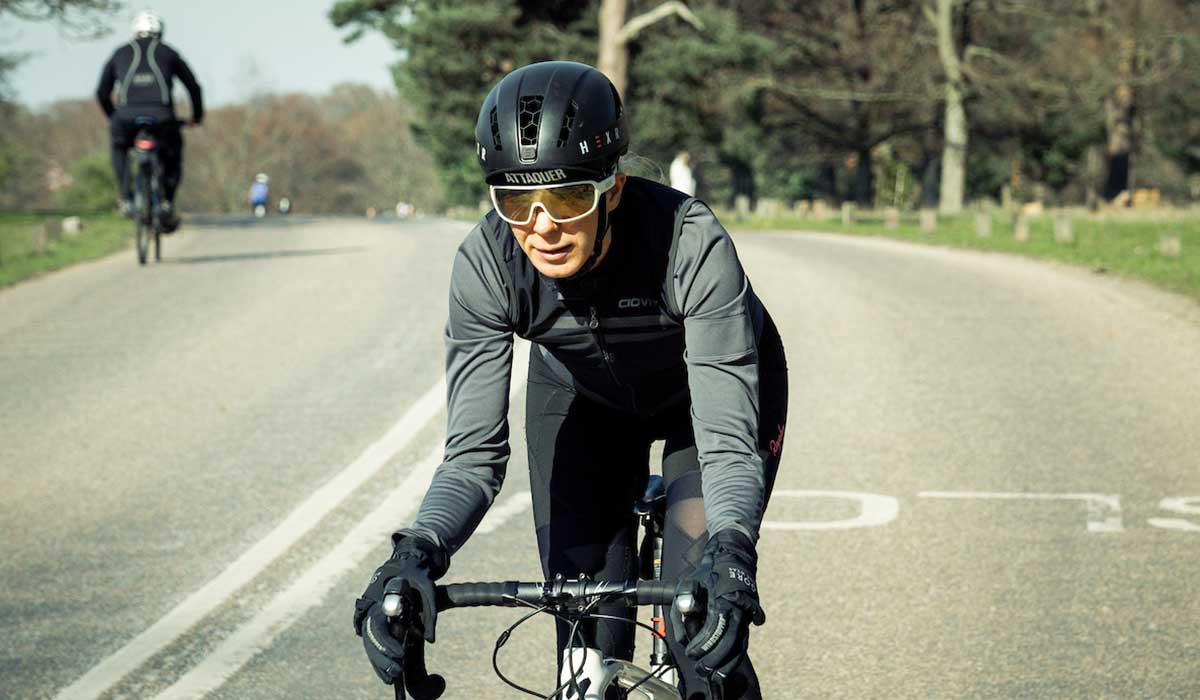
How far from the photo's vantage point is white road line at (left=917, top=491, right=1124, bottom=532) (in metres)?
7.09

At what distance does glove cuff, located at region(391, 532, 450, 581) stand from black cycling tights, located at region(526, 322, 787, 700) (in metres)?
0.57

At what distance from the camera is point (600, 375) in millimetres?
3650

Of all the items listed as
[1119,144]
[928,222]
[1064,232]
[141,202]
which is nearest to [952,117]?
[1119,144]

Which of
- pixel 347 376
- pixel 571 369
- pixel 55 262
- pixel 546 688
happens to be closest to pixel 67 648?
pixel 546 688

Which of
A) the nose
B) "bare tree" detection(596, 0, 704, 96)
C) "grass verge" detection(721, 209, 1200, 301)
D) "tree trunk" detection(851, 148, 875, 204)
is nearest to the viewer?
the nose

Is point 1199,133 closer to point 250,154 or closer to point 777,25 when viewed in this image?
point 777,25

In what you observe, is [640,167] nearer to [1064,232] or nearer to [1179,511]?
[1179,511]

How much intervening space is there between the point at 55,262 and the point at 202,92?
526 cm

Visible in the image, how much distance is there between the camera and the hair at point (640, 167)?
3650 millimetres

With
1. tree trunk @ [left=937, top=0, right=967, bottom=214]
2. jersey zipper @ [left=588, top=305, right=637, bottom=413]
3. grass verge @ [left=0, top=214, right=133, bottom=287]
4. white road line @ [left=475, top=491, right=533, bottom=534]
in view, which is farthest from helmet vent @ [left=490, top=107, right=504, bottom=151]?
tree trunk @ [left=937, top=0, right=967, bottom=214]

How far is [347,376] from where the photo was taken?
11.3 meters

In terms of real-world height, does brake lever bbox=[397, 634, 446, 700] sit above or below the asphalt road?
above

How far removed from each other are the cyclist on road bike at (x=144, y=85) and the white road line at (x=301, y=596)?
830 centimetres

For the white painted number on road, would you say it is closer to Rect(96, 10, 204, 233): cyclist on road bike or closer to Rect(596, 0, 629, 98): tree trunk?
→ Rect(96, 10, 204, 233): cyclist on road bike
